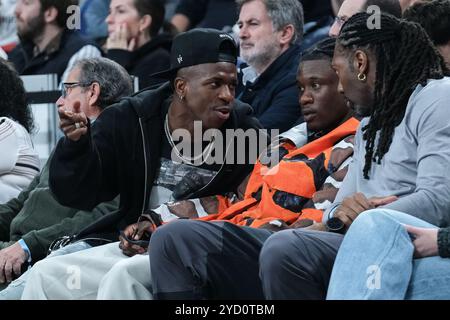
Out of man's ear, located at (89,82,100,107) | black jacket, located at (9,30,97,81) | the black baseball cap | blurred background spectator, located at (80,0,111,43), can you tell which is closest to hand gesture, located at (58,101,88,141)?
the black baseball cap

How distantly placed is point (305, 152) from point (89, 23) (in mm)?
4188

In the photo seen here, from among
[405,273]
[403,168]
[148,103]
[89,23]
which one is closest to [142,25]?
[89,23]

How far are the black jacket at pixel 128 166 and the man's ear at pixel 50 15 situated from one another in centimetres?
283

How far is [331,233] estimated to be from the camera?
3775 mm

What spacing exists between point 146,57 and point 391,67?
3.11 metres

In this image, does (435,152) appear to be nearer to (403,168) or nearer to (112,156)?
(403,168)

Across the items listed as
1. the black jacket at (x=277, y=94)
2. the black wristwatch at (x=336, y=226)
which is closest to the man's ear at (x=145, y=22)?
the black jacket at (x=277, y=94)

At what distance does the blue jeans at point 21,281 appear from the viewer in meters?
4.67

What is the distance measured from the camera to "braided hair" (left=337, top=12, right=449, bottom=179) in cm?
394

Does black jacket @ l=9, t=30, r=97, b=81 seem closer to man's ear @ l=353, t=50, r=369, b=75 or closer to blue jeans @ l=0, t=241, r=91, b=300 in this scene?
blue jeans @ l=0, t=241, r=91, b=300

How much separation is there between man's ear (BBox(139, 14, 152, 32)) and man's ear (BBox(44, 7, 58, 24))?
2.30ft

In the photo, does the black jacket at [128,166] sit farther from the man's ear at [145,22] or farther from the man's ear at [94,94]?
the man's ear at [145,22]

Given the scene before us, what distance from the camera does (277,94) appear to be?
5.73 m

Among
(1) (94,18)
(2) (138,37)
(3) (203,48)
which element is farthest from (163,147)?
(1) (94,18)
